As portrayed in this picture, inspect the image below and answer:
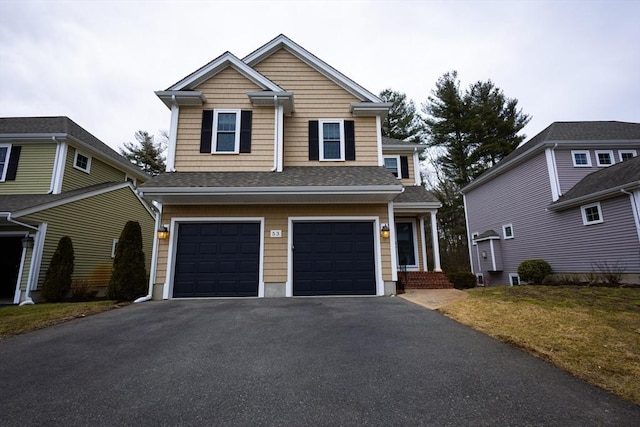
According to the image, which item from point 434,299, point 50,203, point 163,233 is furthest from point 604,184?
point 50,203

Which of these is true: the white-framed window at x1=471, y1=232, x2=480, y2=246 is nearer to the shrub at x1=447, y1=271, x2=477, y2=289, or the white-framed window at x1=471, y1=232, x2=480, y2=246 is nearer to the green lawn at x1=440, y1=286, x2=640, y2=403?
the shrub at x1=447, y1=271, x2=477, y2=289

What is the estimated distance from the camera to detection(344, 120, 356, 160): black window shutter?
367 inches

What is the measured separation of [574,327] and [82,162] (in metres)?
16.6

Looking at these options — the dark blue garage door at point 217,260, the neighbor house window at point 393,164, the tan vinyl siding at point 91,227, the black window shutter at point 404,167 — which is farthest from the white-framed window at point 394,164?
the tan vinyl siding at point 91,227

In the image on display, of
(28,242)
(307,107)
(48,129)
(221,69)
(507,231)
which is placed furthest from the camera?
(507,231)

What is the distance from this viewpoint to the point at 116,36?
12984mm

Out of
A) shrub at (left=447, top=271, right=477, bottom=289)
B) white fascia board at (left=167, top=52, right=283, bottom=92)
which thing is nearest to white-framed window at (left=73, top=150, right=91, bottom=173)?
white fascia board at (left=167, top=52, right=283, bottom=92)

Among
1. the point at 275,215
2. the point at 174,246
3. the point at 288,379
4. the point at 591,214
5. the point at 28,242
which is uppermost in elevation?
the point at 591,214

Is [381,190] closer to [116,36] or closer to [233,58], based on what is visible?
[233,58]

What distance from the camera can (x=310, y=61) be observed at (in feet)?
32.5

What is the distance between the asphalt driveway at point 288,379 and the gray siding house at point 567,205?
32.3 feet

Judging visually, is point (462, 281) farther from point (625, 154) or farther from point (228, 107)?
point (228, 107)

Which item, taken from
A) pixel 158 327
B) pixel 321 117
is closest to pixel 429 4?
pixel 321 117

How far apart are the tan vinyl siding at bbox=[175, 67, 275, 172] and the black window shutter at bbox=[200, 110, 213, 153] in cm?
10
